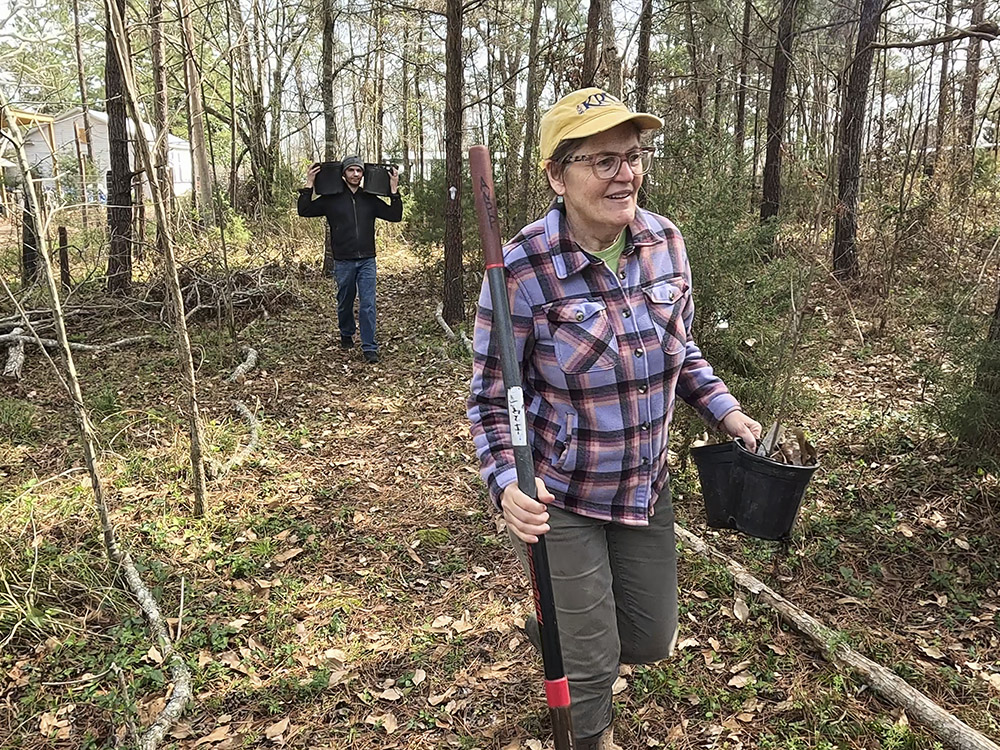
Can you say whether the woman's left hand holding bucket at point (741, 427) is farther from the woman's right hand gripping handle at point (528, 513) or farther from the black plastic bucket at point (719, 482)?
the woman's right hand gripping handle at point (528, 513)

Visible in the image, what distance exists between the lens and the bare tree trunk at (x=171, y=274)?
379 centimetres

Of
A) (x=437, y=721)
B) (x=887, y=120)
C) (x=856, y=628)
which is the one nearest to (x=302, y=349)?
(x=437, y=721)

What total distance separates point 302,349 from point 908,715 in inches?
283

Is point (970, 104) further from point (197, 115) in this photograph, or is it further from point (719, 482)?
point (719, 482)

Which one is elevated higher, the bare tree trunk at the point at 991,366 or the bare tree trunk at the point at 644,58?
the bare tree trunk at the point at 644,58

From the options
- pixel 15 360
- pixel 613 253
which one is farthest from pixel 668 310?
pixel 15 360

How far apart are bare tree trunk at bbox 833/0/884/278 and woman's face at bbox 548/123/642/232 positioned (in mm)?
8587

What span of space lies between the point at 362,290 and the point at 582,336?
6218 mm

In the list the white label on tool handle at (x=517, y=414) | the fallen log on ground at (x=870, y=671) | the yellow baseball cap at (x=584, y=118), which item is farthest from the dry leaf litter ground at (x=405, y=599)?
the yellow baseball cap at (x=584, y=118)

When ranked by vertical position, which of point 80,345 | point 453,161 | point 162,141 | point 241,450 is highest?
point 453,161

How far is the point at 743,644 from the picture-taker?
11.4ft

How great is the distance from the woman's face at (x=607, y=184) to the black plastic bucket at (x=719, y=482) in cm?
107

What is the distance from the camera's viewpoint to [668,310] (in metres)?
2.42

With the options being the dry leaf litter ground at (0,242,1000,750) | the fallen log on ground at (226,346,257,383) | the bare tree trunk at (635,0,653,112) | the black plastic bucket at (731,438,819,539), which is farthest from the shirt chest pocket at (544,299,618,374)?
the bare tree trunk at (635,0,653,112)
